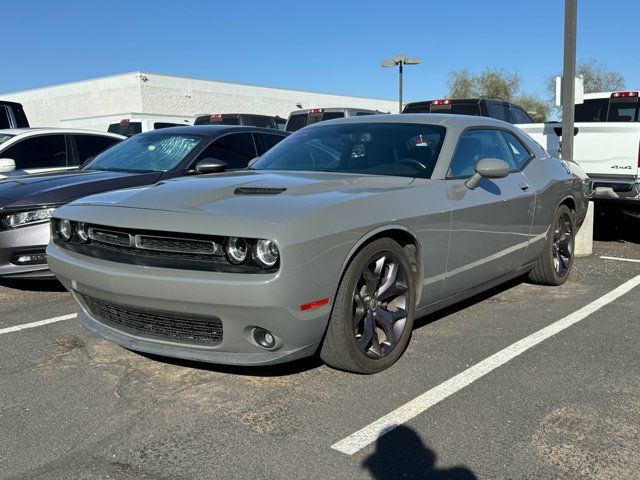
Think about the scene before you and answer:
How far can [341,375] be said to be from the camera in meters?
3.62

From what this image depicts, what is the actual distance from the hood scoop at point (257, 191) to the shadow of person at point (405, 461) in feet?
4.73

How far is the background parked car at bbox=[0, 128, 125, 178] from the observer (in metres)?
7.49

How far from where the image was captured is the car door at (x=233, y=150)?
6570 millimetres

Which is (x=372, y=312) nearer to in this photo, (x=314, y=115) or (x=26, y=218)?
(x=26, y=218)

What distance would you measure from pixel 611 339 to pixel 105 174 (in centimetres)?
458

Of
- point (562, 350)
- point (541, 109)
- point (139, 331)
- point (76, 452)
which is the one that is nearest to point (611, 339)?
point (562, 350)

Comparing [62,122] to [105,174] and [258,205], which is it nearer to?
[105,174]

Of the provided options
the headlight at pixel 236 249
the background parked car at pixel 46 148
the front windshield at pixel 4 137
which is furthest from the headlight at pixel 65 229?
the front windshield at pixel 4 137

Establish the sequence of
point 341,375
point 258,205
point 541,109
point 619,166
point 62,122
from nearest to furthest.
→ point 258,205, point 341,375, point 619,166, point 62,122, point 541,109

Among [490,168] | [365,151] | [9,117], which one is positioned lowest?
[490,168]

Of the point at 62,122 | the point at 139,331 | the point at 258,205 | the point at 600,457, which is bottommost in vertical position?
the point at 600,457

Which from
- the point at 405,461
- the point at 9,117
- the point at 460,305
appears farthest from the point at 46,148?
the point at 405,461

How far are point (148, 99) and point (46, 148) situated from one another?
32.3 meters

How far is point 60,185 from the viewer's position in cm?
550
